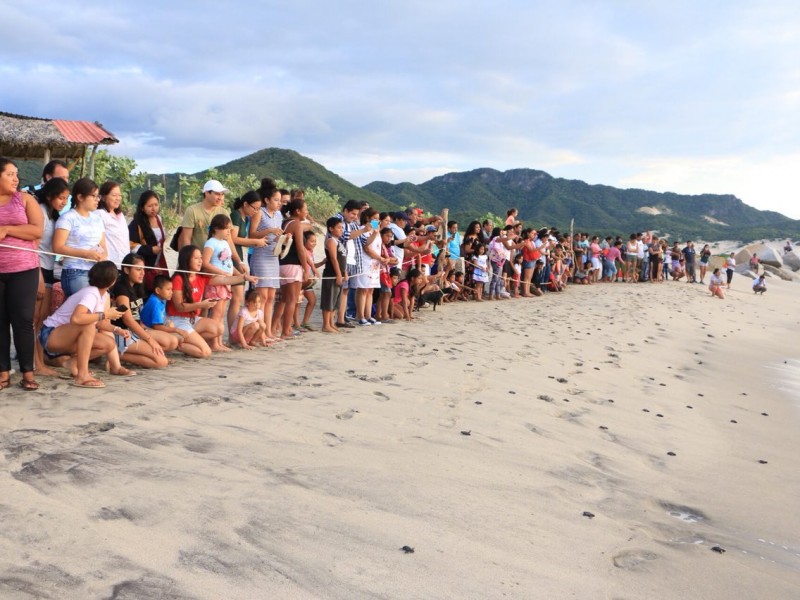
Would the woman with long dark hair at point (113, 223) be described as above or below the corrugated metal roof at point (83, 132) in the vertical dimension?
below

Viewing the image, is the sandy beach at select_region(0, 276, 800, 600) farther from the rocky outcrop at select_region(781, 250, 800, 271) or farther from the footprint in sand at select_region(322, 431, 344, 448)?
the rocky outcrop at select_region(781, 250, 800, 271)

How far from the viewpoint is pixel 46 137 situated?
15.6m

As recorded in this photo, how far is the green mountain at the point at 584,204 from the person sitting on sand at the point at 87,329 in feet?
201

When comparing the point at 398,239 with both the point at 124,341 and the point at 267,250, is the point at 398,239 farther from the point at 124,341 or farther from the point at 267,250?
the point at 124,341

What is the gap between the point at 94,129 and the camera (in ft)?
54.9

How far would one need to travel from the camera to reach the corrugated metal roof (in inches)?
626

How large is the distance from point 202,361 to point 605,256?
1573 centimetres

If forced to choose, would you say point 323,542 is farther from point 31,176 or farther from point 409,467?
point 31,176

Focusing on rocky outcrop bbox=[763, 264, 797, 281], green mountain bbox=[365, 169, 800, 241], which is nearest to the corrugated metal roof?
rocky outcrop bbox=[763, 264, 797, 281]

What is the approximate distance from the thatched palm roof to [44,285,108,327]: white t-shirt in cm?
1288

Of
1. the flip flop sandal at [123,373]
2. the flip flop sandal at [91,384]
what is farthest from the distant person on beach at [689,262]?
the flip flop sandal at [91,384]

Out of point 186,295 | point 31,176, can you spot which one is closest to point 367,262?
point 186,295

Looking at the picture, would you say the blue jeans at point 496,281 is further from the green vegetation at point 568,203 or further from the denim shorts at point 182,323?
the green vegetation at point 568,203

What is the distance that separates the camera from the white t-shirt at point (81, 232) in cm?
465
